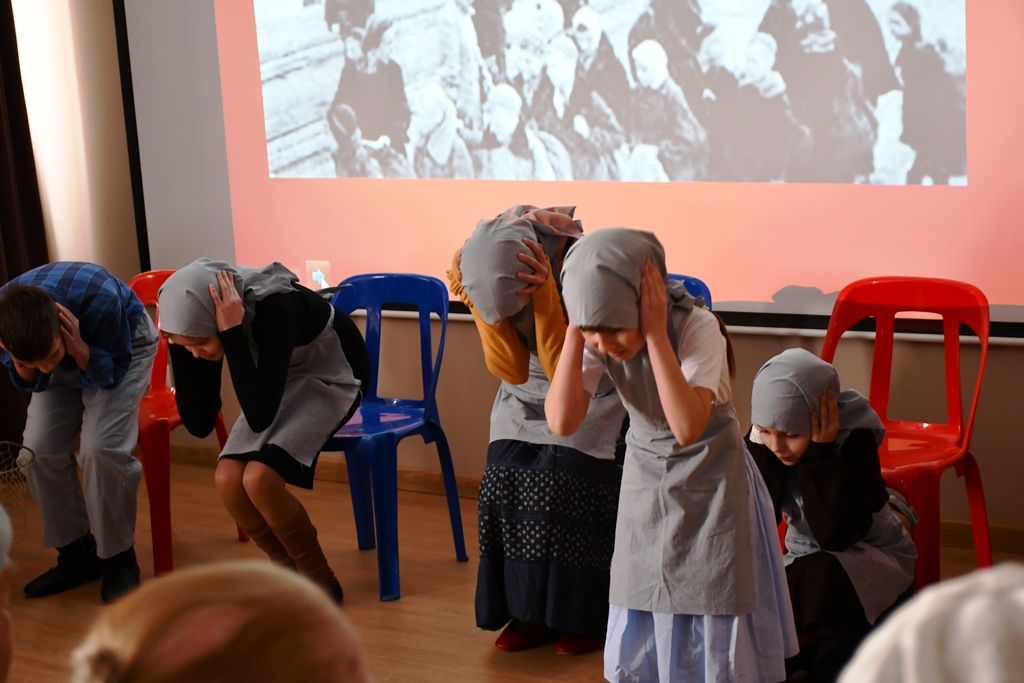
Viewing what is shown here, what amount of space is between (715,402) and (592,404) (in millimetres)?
683

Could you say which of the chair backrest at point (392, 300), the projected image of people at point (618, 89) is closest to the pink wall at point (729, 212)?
the projected image of people at point (618, 89)

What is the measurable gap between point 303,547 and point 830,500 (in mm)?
1419

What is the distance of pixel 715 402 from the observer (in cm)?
205

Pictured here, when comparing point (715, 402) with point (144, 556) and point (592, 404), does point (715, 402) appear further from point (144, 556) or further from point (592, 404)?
point (144, 556)

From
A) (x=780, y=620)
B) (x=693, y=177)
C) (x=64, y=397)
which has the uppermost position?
(x=693, y=177)

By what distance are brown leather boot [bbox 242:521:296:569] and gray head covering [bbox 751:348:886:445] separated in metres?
1.39

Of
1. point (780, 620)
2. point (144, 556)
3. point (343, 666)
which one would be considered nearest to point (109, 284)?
point (144, 556)

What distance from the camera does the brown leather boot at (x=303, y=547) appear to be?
3.01m

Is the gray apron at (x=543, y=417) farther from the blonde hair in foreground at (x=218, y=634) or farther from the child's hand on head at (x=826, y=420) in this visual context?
the blonde hair in foreground at (x=218, y=634)

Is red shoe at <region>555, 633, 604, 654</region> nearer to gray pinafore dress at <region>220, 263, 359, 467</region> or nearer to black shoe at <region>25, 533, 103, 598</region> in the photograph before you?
gray pinafore dress at <region>220, 263, 359, 467</region>

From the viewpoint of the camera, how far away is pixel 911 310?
3057 millimetres

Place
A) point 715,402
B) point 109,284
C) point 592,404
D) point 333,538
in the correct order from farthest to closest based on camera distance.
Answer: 1. point 333,538
2. point 109,284
3. point 592,404
4. point 715,402

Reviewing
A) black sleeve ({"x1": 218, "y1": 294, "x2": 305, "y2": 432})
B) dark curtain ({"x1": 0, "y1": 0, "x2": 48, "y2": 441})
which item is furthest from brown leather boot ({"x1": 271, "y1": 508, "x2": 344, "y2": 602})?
dark curtain ({"x1": 0, "y1": 0, "x2": 48, "y2": 441})

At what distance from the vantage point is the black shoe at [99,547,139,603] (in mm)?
3207
